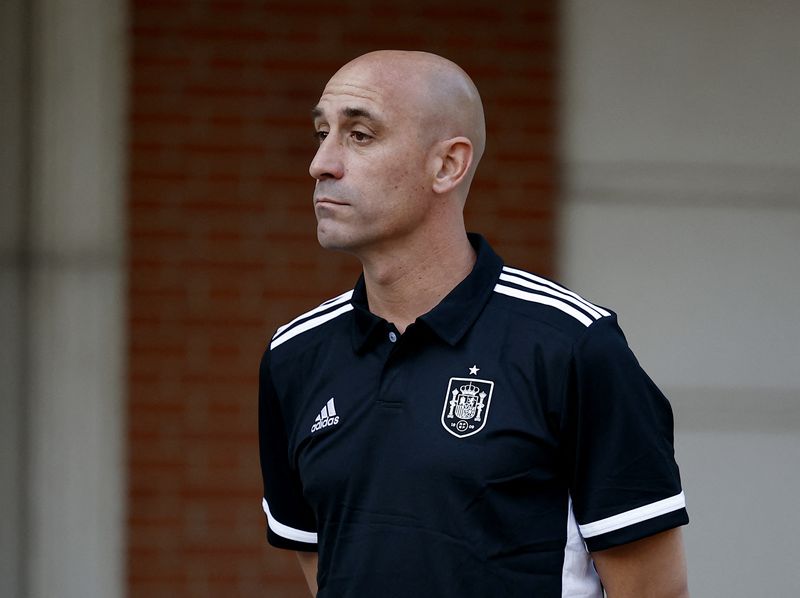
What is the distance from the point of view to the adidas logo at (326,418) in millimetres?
2506

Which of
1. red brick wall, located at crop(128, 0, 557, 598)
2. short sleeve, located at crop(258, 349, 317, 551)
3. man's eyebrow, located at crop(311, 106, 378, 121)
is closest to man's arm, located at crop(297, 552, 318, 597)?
short sleeve, located at crop(258, 349, 317, 551)

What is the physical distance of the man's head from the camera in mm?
2512

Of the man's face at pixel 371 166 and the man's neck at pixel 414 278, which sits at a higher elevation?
the man's face at pixel 371 166

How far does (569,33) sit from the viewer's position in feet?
15.6

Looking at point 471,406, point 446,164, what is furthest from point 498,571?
point 446,164

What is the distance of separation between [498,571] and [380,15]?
281 cm

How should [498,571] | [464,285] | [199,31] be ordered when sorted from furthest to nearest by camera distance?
[199,31] < [464,285] < [498,571]

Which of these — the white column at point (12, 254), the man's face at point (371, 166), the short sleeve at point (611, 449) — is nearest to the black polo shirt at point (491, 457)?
the short sleeve at point (611, 449)

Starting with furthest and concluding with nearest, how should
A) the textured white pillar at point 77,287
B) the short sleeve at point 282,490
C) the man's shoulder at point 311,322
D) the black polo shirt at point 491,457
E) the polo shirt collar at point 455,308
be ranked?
the textured white pillar at point 77,287 → the short sleeve at point 282,490 → the man's shoulder at point 311,322 → the polo shirt collar at point 455,308 → the black polo shirt at point 491,457

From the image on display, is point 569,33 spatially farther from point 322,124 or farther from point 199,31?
point 322,124

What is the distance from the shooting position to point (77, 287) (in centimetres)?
466

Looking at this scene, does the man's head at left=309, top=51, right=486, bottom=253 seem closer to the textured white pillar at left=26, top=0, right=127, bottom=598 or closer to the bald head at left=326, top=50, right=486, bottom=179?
the bald head at left=326, top=50, right=486, bottom=179

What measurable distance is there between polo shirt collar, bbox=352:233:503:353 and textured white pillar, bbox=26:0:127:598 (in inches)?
87.4

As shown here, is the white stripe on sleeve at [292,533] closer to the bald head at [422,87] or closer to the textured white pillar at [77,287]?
the bald head at [422,87]
